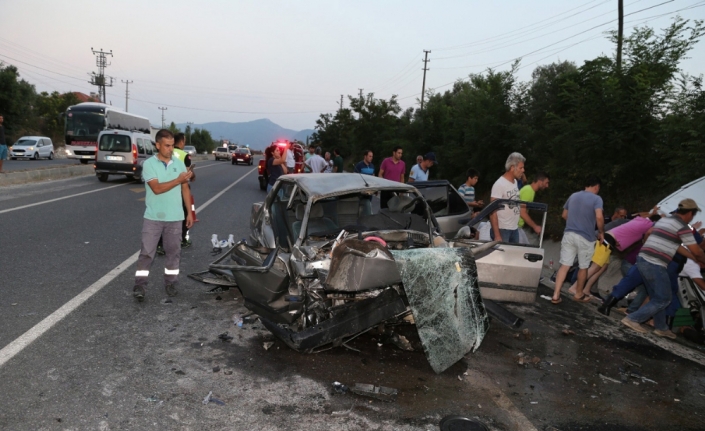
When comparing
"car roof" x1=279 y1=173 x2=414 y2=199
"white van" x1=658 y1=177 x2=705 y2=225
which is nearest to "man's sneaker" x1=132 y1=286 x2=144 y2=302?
"car roof" x1=279 y1=173 x2=414 y2=199

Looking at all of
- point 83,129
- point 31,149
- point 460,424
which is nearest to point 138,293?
point 460,424

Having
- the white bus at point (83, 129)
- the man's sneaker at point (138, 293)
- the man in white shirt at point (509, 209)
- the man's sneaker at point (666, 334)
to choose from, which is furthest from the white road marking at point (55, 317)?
the white bus at point (83, 129)

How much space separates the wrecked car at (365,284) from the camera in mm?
4043

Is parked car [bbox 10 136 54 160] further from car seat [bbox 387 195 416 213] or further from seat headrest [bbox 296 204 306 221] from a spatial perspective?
car seat [bbox 387 195 416 213]

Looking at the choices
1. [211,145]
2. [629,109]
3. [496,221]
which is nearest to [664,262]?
[496,221]

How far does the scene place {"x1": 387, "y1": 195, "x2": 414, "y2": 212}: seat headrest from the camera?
18.9 feet

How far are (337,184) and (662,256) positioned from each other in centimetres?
388

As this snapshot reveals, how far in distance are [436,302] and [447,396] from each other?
0.70 metres

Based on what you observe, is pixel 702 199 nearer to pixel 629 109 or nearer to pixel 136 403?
pixel 629 109

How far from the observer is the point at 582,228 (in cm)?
696

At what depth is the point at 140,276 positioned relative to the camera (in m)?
5.71

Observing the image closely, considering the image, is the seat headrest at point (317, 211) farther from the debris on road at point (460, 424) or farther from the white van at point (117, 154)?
the white van at point (117, 154)

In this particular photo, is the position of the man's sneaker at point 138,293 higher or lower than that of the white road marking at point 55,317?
higher

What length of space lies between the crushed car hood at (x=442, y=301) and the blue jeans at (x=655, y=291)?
119 inches
